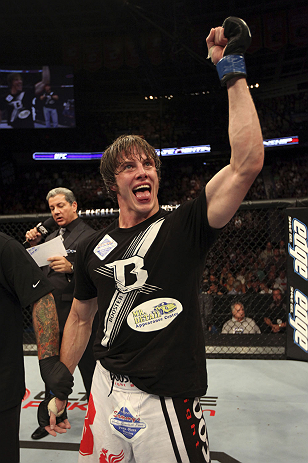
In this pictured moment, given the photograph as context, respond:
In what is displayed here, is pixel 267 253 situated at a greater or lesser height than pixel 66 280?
lesser

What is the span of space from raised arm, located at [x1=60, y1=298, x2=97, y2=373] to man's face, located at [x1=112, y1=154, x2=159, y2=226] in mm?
379

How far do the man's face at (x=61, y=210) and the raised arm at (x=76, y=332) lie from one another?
133cm

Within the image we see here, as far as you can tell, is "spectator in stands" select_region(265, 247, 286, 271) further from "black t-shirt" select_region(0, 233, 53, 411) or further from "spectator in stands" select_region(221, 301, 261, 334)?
"black t-shirt" select_region(0, 233, 53, 411)

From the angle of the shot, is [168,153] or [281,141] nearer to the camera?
[281,141]

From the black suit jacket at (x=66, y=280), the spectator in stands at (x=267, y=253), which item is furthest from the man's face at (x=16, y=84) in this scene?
the black suit jacket at (x=66, y=280)

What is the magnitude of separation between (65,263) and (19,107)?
1004 centimetres

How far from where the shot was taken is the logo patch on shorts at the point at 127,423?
1135 mm

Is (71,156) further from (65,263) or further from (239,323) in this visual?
(65,263)

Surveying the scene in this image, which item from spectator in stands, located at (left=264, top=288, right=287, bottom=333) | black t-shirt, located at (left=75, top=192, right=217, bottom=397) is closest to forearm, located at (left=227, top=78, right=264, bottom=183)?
black t-shirt, located at (left=75, top=192, right=217, bottom=397)

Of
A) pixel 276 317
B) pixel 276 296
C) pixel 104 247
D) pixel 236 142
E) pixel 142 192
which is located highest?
pixel 236 142

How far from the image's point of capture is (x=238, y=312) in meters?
4.36

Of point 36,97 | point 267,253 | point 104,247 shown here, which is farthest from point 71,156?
point 104,247

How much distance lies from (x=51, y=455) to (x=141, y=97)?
12.2 metres

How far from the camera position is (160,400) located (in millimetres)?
1131
